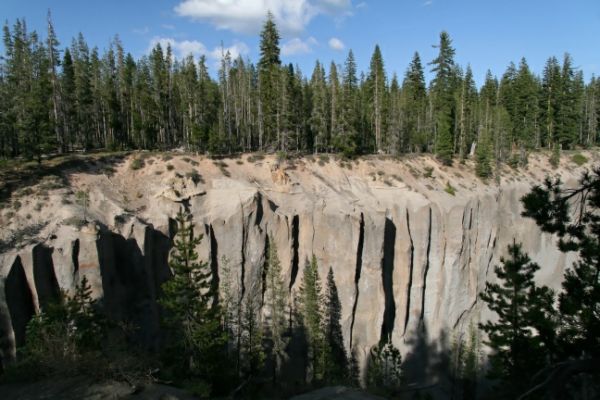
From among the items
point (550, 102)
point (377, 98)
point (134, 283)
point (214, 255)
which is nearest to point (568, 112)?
point (550, 102)

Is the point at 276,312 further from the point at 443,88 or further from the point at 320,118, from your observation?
the point at 443,88

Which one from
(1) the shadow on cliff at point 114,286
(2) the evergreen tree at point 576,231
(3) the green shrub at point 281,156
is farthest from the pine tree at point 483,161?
(1) the shadow on cliff at point 114,286

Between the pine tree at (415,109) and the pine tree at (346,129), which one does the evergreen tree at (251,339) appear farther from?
the pine tree at (415,109)

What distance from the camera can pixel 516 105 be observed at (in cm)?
7275

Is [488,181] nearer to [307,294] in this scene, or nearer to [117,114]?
[307,294]

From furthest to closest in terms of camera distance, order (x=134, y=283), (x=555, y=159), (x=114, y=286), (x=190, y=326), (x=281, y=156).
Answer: (x=555, y=159), (x=281, y=156), (x=134, y=283), (x=114, y=286), (x=190, y=326)

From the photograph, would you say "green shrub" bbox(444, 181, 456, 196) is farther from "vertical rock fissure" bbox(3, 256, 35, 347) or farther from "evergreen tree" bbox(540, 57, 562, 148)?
"vertical rock fissure" bbox(3, 256, 35, 347)

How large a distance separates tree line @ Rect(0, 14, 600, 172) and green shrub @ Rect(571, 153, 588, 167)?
20.5 feet

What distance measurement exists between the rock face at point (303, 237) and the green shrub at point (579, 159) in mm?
Answer: 18466

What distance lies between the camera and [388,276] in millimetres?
40500

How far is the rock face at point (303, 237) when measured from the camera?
1063 inches

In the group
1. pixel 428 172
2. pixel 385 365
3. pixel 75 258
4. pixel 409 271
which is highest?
pixel 428 172

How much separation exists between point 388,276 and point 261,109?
2770 centimetres

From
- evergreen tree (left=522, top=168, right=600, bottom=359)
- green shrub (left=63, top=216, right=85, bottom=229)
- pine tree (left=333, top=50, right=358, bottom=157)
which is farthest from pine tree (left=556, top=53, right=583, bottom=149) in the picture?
green shrub (left=63, top=216, right=85, bottom=229)
